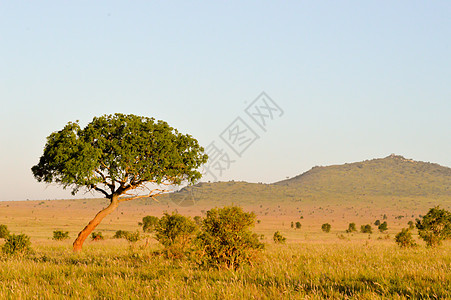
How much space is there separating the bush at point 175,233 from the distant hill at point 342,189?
400 feet

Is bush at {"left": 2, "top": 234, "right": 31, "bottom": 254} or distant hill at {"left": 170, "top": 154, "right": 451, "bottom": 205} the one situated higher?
distant hill at {"left": 170, "top": 154, "right": 451, "bottom": 205}

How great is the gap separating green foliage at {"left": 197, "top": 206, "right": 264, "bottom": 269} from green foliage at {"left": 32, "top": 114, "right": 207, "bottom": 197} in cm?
1031

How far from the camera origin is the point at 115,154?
21.2m

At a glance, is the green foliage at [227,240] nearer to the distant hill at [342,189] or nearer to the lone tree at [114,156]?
the lone tree at [114,156]

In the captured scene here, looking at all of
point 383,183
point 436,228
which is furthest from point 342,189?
point 436,228

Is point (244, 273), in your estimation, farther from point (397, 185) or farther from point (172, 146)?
point (397, 185)

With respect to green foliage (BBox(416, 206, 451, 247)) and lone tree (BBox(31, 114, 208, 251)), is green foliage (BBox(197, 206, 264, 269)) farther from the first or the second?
green foliage (BBox(416, 206, 451, 247))

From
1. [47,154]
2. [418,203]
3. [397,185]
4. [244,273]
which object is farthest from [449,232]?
[397,185]

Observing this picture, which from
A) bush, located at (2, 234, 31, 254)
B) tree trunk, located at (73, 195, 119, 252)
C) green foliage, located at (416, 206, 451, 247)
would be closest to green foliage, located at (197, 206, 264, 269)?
bush, located at (2, 234, 31, 254)

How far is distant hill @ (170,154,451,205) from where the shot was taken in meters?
146

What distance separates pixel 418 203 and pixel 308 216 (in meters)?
46.9

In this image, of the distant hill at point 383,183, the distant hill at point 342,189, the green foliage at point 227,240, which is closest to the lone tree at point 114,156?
the green foliage at point 227,240

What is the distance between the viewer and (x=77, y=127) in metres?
21.0

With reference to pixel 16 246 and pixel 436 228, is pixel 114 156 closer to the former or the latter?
pixel 16 246
